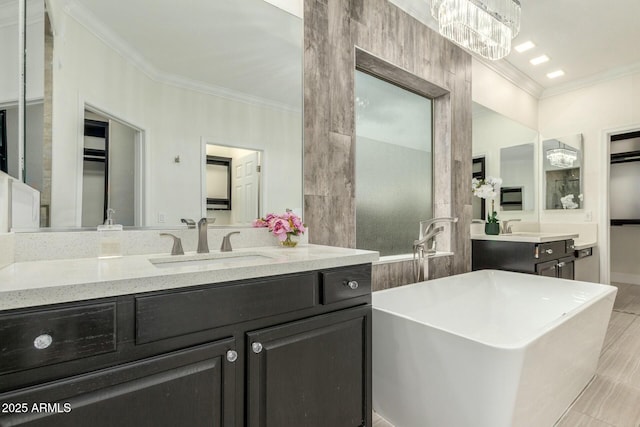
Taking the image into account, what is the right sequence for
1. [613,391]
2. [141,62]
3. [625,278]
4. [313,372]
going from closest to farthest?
[313,372], [141,62], [613,391], [625,278]

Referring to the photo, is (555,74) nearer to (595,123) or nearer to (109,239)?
(595,123)

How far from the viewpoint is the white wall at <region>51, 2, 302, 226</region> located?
1.25 meters

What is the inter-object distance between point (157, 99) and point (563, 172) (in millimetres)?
4766

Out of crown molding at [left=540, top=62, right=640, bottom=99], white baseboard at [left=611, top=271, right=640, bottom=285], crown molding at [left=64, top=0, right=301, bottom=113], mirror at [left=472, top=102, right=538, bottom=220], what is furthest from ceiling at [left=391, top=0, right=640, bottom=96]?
white baseboard at [left=611, top=271, right=640, bottom=285]

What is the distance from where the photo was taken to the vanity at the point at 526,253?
2854 millimetres

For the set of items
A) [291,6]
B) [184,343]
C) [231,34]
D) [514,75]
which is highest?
[514,75]

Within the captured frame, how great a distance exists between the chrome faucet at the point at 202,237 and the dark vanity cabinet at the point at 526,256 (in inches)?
107

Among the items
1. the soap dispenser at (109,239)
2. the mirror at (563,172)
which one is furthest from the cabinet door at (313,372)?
the mirror at (563,172)

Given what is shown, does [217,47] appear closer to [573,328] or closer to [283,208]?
[283,208]

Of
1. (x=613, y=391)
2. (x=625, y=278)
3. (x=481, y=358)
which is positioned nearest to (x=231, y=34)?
(x=481, y=358)

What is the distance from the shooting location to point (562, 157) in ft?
13.8

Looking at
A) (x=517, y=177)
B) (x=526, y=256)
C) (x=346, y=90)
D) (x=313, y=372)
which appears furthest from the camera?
(x=517, y=177)

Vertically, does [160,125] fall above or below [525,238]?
above

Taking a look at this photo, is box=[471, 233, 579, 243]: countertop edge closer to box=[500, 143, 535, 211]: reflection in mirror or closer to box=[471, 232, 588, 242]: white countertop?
box=[471, 232, 588, 242]: white countertop
